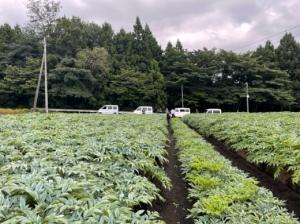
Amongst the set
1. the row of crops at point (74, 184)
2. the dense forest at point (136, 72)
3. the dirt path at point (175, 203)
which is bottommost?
the dirt path at point (175, 203)

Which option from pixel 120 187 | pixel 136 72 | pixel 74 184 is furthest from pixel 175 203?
pixel 136 72

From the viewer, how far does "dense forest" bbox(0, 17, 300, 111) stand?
4128cm

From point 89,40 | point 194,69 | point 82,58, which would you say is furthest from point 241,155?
point 89,40

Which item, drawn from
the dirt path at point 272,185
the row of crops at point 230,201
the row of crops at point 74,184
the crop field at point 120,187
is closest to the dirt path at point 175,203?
the crop field at point 120,187

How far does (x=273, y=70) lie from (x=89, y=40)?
Answer: 2673cm

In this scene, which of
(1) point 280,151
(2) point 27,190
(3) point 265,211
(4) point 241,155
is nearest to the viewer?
(2) point 27,190

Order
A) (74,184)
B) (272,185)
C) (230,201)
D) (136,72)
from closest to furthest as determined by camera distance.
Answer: (74,184)
(230,201)
(272,185)
(136,72)

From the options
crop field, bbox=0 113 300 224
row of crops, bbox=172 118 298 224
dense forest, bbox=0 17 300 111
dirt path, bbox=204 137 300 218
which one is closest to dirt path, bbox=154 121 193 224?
crop field, bbox=0 113 300 224

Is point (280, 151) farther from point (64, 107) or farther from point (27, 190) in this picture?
point (64, 107)

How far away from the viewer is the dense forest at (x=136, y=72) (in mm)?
41281

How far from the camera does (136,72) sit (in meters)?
45.7

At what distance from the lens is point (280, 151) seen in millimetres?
6734

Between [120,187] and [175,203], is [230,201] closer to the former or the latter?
[175,203]

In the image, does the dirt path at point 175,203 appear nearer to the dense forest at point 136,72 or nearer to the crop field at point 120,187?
the crop field at point 120,187
